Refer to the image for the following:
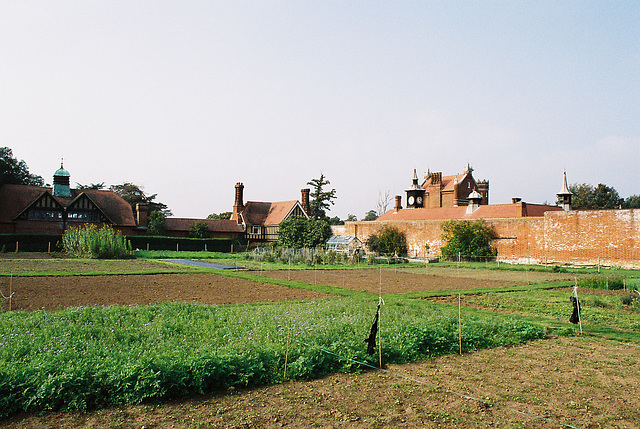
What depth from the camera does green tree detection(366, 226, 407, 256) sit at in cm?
4272

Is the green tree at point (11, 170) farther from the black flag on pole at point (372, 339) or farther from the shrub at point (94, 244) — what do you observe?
the black flag on pole at point (372, 339)

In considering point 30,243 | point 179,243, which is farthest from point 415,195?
point 30,243

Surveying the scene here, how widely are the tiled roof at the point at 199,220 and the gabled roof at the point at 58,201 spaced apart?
3985mm

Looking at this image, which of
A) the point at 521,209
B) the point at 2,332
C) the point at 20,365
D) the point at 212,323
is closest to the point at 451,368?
the point at 212,323

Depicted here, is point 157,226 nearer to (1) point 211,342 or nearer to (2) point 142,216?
(2) point 142,216

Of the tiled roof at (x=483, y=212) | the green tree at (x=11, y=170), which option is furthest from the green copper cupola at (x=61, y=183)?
the tiled roof at (x=483, y=212)

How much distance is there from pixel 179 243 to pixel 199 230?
5.53 metres

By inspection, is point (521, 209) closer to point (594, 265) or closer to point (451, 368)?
point (594, 265)

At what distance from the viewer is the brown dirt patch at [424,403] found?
4965 mm

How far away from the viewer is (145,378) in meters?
5.48

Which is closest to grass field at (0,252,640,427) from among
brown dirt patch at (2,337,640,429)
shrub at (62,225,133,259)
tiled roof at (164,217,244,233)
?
brown dirt patch at (2,337,640,429)

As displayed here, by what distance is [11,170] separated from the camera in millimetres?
49781

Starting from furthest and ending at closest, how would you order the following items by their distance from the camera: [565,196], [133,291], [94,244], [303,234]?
[565,196]
[303,234]
[94,244]
[133,291]

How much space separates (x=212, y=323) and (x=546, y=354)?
580 cm
